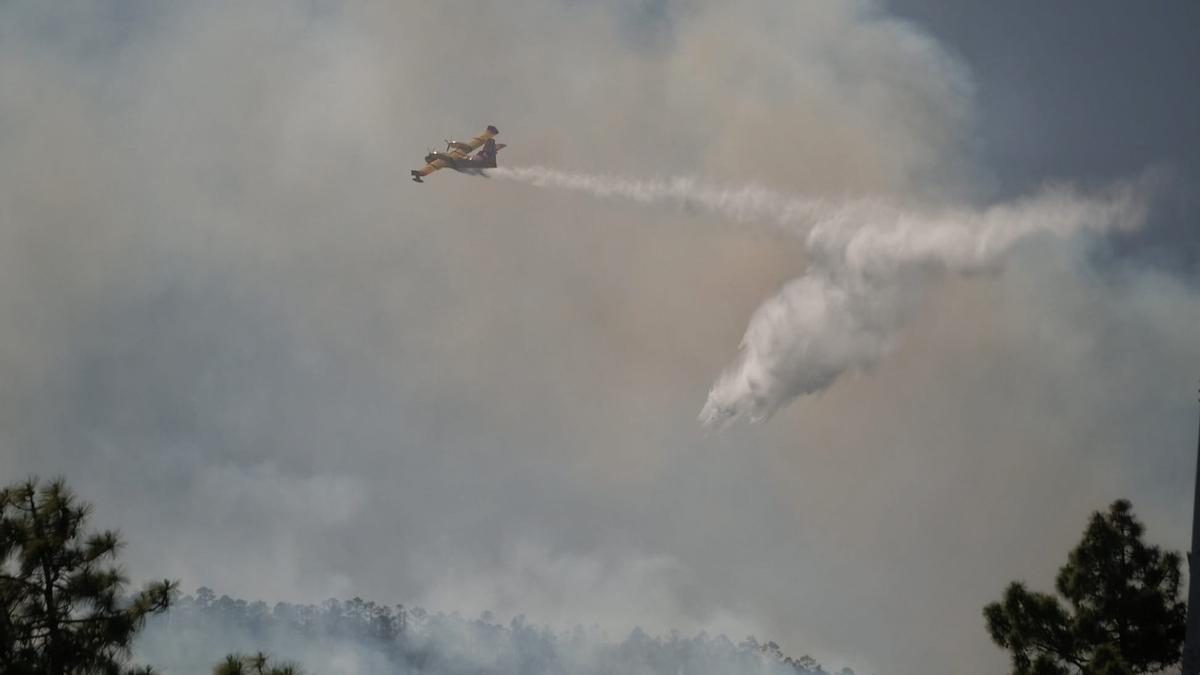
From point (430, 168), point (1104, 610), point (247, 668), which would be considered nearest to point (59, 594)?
point (247, 668)

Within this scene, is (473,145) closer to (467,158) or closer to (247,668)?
(467,158)

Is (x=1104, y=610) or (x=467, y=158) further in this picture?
(x=467, y=158)

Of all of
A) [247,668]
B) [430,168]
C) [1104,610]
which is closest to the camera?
[247,668]

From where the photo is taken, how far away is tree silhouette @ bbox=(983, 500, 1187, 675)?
1887 inches

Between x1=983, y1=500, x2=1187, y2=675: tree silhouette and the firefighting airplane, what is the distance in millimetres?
74218

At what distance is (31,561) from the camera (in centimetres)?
3038

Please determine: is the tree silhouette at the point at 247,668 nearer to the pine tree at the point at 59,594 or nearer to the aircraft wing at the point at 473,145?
the pine tree at the point at 59,594

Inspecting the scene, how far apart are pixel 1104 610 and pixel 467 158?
260ft

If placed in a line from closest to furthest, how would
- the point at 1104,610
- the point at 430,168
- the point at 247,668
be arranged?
the point at 247,668
the point at 1104,610
the point at 430,168

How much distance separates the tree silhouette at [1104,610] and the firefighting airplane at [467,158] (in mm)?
74218

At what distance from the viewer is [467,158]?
115062 millimetres

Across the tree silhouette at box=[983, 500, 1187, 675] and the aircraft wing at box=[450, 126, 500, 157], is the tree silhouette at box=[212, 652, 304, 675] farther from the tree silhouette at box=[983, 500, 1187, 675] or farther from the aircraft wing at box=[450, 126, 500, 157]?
the aircraft wing at box=[450, 126, 500, 157]

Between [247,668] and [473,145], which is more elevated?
[473,145]

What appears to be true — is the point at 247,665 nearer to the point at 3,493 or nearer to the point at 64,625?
the point at 64,625
